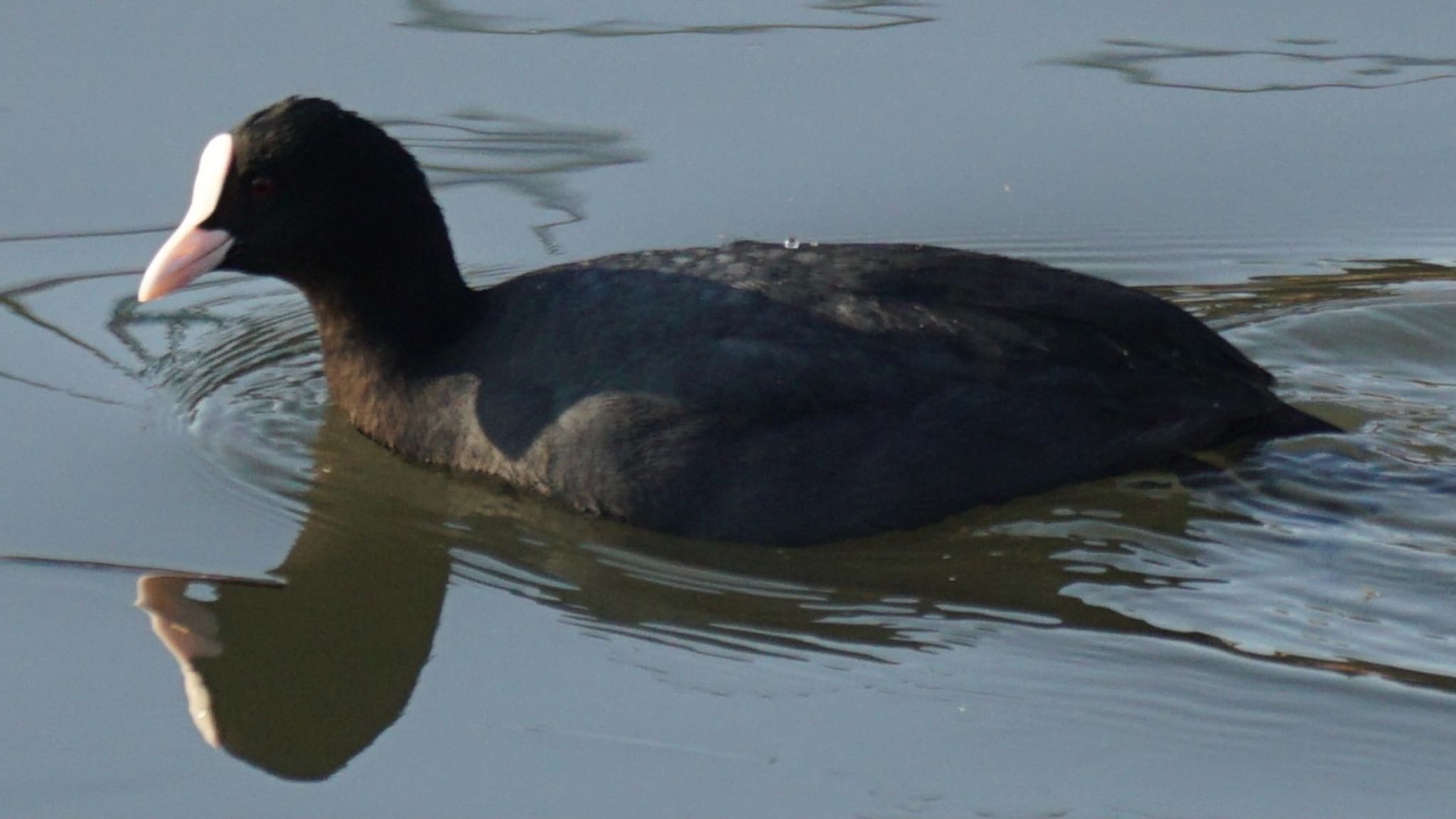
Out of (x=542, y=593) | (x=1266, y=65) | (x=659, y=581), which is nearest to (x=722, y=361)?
(x=659, y=581)

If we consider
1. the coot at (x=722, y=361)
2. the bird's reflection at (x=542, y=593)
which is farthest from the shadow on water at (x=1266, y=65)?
the bird's reflection at (x=542, y=593)

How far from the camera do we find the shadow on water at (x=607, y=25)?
8438mm

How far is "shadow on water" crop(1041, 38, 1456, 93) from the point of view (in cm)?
816

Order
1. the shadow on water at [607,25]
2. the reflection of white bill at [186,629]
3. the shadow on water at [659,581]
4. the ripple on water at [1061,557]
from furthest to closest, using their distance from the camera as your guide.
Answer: the shadow on water at [607,25], the ripple on water at [1061,557], the shadow on water at [659,581], the reflection of white bill at [186,629]

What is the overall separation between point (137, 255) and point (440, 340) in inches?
66.8

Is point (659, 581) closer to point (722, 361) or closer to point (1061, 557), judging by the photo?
point (722, 361)

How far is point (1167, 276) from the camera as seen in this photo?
281 inches

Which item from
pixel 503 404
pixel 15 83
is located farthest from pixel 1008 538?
pixel 15 83

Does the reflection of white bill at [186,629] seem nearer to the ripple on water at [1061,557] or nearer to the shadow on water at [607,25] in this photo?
the ripple on water at [1061,557]

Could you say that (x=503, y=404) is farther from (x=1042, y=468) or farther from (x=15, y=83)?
(x=15, y=83)

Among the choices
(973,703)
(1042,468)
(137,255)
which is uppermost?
(137,255)

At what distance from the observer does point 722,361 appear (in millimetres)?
5340

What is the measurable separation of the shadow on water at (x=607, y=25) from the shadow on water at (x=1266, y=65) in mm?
761

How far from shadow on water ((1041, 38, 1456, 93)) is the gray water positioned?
0.07ft
